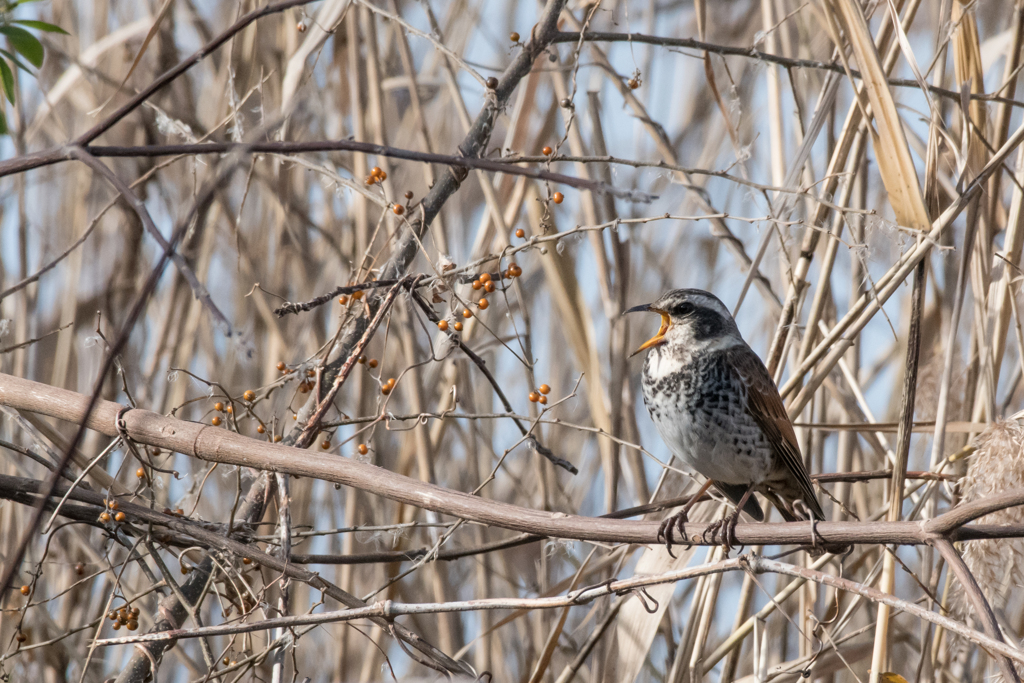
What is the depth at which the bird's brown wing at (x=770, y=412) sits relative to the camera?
8.09ft

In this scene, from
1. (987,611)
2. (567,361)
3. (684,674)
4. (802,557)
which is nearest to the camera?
(987,611)

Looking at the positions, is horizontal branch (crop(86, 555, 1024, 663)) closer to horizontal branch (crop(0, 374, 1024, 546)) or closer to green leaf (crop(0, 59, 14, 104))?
horizontal branch (crop(0, 374, 1024, 546))

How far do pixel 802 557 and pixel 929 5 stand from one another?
8.67 feet

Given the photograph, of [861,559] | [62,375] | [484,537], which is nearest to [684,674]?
[861,559]

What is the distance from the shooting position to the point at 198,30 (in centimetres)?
349

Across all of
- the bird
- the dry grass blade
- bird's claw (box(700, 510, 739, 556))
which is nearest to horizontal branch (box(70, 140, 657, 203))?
the dry grass blade

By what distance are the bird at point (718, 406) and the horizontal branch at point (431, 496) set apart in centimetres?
67

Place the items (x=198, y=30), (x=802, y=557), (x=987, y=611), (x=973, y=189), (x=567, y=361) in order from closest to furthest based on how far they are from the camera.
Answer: (x=987, y=611), (x=973, y=189), (x=802, y=557), (x=198, y=30), (x=567, y=361)

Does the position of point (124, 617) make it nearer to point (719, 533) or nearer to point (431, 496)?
point (431, 496)

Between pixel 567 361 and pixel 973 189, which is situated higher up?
pixel 567 361

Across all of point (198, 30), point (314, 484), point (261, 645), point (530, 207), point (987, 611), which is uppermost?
point (198, 30)

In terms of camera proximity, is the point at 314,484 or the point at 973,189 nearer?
the point at 973,189

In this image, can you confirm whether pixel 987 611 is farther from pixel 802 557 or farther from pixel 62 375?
pixel 62 375

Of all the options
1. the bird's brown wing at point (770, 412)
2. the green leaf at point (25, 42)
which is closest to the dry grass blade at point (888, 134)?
the bird's brown wing at point (770, 412)
